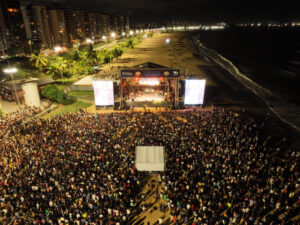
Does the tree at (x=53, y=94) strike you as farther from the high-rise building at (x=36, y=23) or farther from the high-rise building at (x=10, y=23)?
the high-rise building at (x=36, y=23)

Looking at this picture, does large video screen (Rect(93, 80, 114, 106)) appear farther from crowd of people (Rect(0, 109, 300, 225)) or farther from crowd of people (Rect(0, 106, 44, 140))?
crowd of people (Rect(0, 106, 44, 140))

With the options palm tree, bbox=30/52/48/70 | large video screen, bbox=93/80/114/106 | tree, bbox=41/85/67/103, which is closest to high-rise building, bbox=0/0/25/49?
palm tree, bbox=30/52/48/70

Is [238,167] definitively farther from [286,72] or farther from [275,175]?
[286,72]

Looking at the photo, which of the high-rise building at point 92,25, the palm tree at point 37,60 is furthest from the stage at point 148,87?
the high-rise building at point 92,25

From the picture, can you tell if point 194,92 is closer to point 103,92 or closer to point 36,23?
point 103,92

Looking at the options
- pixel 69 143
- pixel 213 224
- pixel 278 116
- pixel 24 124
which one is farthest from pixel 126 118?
pixel 278 116

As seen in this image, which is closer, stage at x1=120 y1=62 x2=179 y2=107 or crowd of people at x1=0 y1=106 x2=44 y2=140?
crowd of people at x1=0 y1=106 x2=44 y2=140
